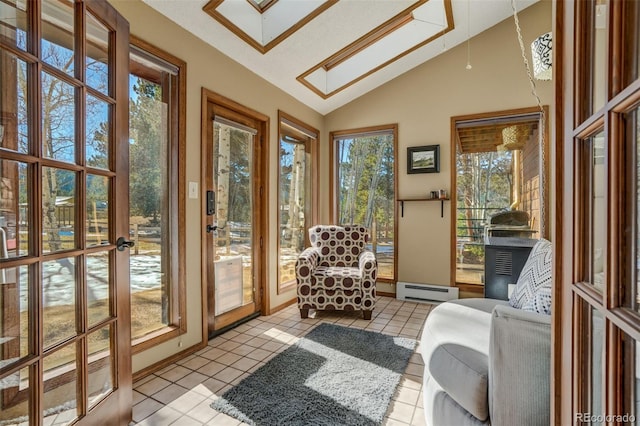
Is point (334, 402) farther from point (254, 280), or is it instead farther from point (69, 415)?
point (254, 280)

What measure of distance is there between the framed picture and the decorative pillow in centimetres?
205

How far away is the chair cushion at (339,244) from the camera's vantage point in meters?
3.53

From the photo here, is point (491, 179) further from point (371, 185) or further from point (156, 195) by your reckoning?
point (156, 195)

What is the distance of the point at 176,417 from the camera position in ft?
5.21

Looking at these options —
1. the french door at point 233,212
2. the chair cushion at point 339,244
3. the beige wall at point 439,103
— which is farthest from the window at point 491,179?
the french door at point 233,212

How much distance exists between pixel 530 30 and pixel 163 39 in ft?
11.9

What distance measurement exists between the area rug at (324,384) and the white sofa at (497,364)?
40cm

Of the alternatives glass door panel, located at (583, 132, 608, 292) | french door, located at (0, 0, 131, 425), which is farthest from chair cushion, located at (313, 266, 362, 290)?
glass door panel, located at (583, 132, 608, 292)

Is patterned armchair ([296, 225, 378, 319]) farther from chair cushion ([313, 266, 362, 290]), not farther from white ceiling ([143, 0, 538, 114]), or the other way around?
white ceiling ([143, 0, 538, 114])

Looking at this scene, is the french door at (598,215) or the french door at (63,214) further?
the french door at (63,214)

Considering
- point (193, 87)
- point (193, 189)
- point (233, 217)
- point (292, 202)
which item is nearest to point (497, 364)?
point (193, 189)

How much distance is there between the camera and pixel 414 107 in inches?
150

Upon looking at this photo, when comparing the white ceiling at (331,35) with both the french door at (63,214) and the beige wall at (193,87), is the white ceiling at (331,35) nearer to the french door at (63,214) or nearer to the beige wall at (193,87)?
the beige wall at (193,87)

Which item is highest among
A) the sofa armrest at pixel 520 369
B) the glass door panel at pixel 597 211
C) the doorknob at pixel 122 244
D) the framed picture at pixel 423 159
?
the framed picture at pixel 423 159
